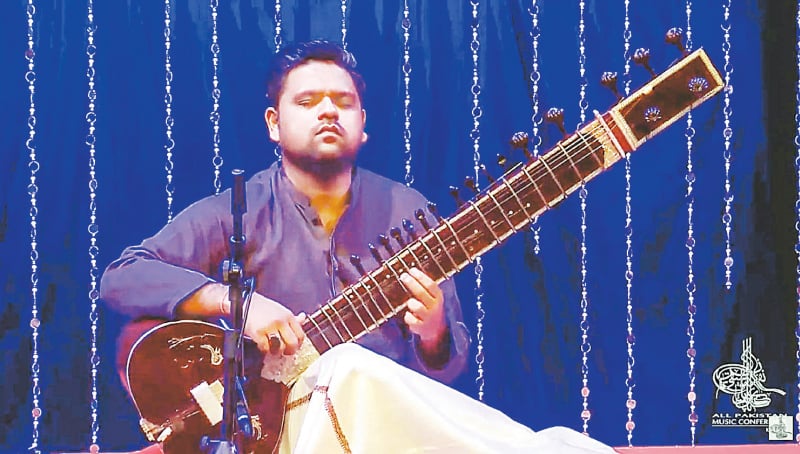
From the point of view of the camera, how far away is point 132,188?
110 inches

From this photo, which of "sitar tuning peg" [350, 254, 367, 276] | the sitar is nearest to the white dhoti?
the sitar

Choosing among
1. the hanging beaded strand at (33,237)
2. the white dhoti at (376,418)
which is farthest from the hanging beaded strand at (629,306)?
the hanging beaded strand at (33,237)

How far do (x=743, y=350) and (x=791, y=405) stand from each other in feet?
0.80

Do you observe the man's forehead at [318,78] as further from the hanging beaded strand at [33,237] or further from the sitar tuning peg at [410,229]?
the hanging beaded strand at [33,237]

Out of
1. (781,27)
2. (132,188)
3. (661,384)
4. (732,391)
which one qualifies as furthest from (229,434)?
(781,27)

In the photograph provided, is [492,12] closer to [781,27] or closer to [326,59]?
[326,59]

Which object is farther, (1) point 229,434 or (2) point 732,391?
(2) point 732,391

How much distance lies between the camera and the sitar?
247cm

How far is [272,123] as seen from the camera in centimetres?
281

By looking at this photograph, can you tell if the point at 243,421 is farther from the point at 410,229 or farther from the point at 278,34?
the point at 278,34

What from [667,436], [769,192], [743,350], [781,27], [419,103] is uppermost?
[781,27]

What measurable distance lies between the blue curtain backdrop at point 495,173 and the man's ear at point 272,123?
27mm

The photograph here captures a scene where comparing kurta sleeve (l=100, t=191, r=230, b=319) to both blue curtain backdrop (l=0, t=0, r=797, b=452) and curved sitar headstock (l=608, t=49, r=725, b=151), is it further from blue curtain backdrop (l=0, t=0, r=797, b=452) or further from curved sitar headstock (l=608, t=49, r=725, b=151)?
curved sitar headstock (l=608, t=49, r=725, b=151)

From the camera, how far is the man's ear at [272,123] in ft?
9.21
